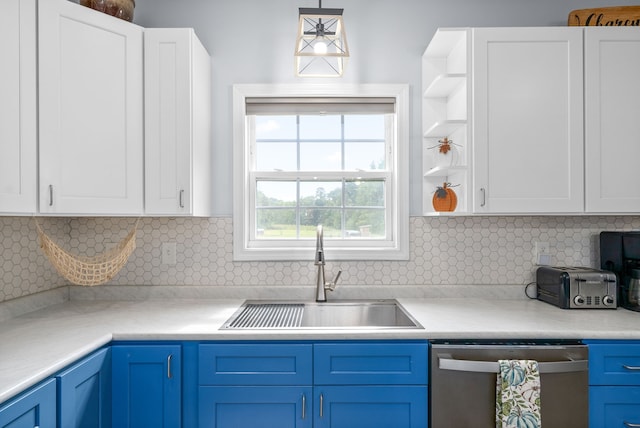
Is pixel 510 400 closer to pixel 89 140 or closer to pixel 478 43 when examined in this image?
pixel 478 43

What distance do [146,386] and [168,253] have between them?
868 mm

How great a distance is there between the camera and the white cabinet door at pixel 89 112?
5.57ft

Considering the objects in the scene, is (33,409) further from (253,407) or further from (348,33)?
(348,33)

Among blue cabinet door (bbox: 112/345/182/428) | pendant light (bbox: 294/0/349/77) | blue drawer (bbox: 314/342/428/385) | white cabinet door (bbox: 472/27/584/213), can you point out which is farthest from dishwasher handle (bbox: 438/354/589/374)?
pendant light (bbox: 294/0/349/77)

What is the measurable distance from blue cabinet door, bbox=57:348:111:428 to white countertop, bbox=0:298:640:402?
5 centimetres

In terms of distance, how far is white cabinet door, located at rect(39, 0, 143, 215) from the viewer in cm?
170

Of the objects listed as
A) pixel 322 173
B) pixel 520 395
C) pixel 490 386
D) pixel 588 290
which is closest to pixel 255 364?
pixel 490 386

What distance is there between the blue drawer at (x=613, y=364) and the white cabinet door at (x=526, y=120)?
2.20ft

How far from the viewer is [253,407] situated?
169 centimetres

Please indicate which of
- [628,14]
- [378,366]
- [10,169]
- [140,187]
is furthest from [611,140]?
[10,169]

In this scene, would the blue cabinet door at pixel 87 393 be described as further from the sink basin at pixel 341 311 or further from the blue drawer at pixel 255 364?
the sink basin at pixel 341 311

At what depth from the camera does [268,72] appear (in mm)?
2408

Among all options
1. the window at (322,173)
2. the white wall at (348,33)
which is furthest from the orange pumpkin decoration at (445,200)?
the window at (322,173)

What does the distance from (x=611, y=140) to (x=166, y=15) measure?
253 centimetres
